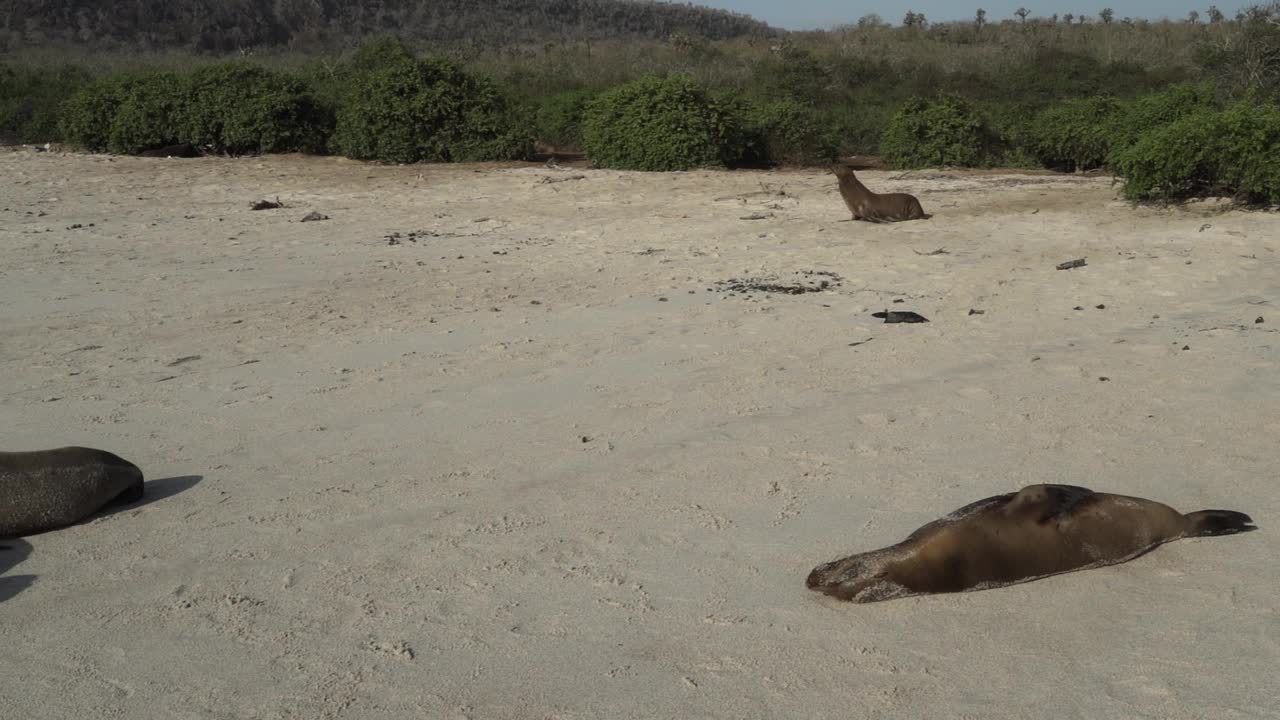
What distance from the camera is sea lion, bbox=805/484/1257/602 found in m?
3.87

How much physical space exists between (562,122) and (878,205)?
898 cm

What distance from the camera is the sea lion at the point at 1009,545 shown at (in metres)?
3.87

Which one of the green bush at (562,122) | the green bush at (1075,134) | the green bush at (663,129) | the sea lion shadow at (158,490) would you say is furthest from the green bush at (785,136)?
the sea lion shadow at (158,490)

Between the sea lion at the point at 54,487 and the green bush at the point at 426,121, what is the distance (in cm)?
1271

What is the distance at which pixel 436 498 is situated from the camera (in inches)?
194

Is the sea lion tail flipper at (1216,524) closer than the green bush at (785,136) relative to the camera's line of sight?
Yes

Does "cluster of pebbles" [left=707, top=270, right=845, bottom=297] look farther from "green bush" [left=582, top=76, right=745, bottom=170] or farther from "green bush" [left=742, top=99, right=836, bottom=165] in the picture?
"green bush" [left=742, top=99, right=836, bottom=165]

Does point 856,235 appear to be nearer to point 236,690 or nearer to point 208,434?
point 208,434

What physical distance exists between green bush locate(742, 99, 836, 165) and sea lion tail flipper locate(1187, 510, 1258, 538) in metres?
13.3

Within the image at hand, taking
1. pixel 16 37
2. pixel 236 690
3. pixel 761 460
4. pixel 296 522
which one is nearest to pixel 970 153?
pixel 761 460

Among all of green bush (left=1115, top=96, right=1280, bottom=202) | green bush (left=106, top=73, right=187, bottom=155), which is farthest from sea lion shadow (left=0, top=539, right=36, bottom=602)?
green bush (left=106, top=73, right=187, bottom=155)

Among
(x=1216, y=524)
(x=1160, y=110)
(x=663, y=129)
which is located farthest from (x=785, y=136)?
(x=1216, y=524)

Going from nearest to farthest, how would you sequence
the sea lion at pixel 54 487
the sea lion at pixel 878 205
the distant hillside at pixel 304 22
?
the sea lion at pixel 54 487 → the sea lion at pixel 878 205 → the distant hillside at pixel 304 22

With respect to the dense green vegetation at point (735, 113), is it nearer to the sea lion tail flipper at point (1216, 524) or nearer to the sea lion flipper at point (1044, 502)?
the sea lion tail flipper at point (1216, 524)
